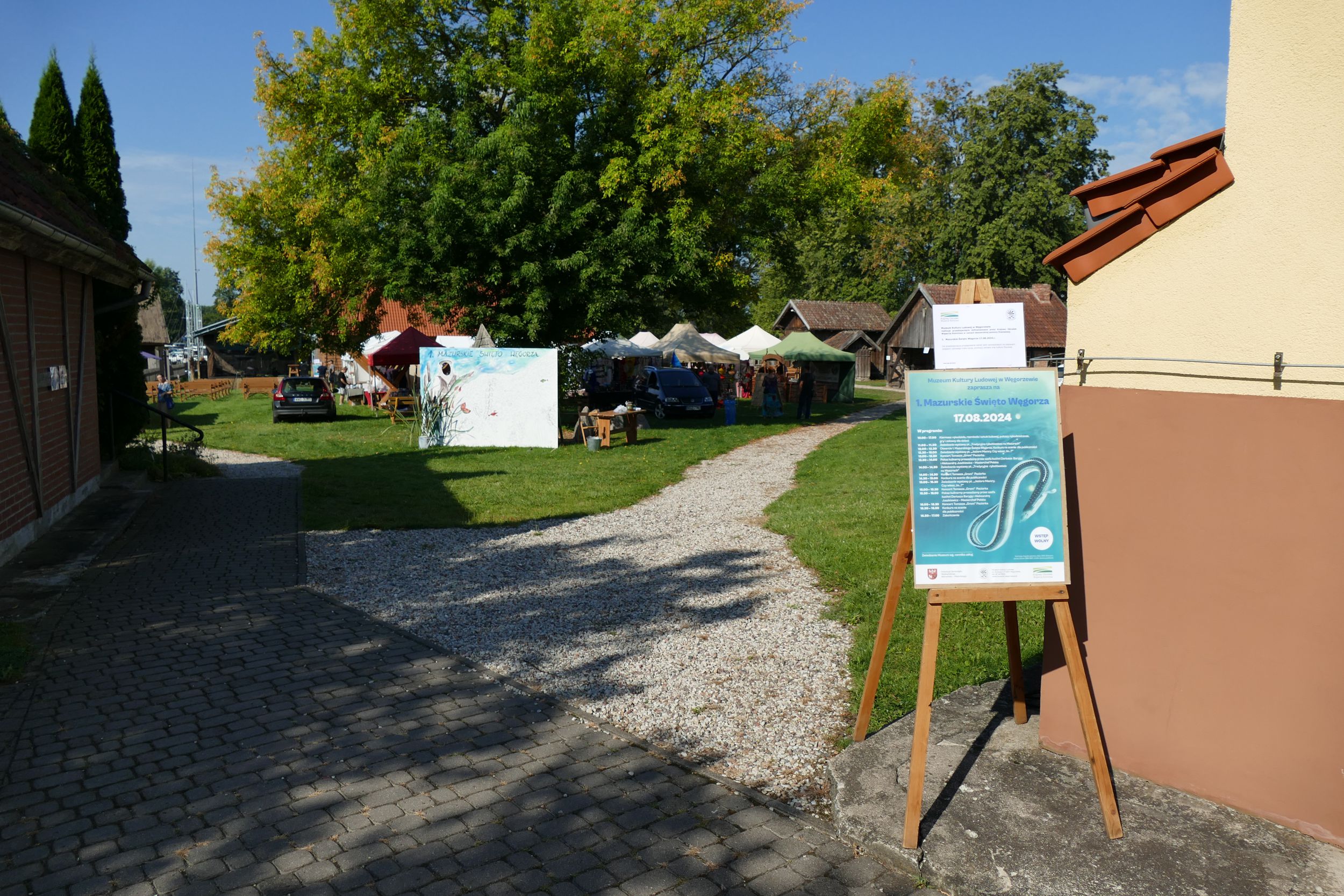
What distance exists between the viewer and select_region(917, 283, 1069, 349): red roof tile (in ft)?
145

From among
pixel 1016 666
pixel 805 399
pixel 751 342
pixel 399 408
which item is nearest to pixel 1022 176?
pixel 751 342

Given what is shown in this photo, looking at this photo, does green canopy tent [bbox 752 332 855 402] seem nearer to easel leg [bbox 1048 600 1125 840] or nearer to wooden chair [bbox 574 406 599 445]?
wooden chair [bbox 574 406 599 445]

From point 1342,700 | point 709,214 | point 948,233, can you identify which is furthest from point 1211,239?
point 948,233

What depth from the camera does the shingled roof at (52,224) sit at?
8.23 m

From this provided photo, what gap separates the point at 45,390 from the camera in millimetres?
10406

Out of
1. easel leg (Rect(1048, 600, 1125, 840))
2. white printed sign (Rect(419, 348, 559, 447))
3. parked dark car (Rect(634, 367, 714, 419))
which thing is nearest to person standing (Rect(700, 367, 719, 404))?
parked dark car (Rect(634, 367, 714, 419))

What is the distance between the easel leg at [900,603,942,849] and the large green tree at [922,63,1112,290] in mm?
46439

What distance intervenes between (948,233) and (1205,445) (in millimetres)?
49147

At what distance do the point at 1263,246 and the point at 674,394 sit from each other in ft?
82.5

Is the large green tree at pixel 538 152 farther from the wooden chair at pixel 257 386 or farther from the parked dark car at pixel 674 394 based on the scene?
the wooden chair at pixel 257 386

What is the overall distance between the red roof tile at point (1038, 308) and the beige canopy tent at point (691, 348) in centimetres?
1147

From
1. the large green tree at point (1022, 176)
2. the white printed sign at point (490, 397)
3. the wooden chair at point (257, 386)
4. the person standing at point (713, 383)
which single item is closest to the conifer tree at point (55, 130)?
the white printed sign at point (490, 397)

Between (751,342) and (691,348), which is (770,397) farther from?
(751,342)

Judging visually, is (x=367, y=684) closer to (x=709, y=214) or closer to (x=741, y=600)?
(x=741, y=600)
